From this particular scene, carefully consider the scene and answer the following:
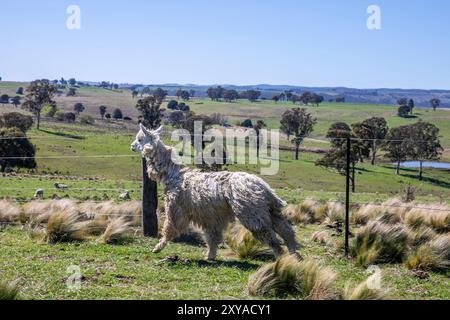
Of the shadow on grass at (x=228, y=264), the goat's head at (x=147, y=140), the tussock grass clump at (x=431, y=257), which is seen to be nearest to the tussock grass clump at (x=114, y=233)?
the goat's head at (x=147, y=140)

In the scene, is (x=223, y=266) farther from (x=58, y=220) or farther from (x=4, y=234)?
(x=4, y=234)

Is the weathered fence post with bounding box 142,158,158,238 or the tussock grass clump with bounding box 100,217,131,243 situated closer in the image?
the tussock grass clump with bounding box 100,217,131,243

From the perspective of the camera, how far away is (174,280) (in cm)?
848

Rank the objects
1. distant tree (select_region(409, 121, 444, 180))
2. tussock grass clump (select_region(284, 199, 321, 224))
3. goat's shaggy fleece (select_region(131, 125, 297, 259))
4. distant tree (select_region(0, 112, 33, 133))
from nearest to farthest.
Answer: goat's shaggy fleece (select_region(131, 125, 297, 259)), tussock grass clump (select_region(284, 199, 321, 224)), distant tree (select_region(0, 112, 33, 133)), distant tree (select_region(409, 121, 444, 180))

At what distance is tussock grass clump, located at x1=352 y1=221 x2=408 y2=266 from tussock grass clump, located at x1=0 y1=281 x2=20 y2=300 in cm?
580

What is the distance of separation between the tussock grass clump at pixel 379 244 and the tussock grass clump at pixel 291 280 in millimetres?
2246

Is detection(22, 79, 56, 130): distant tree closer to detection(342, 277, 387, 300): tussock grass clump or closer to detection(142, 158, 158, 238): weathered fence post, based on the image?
detection(142, 158, 158, 238): weathered fence post

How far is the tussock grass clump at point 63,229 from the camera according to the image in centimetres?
1125

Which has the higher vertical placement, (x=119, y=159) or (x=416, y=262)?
(x=416, y=262)

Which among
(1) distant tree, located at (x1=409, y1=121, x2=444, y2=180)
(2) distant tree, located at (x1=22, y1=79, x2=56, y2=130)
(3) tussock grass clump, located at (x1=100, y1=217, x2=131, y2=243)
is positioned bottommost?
(1) distant tree, located at (x1=409, y1=121, x2=444, y2=180)

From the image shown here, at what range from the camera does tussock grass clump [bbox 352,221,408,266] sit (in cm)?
1003

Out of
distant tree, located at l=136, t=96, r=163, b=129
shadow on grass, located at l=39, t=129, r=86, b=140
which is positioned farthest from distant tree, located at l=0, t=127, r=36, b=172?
shadow on grass, located at l=39, t=129, r=86, b=140
